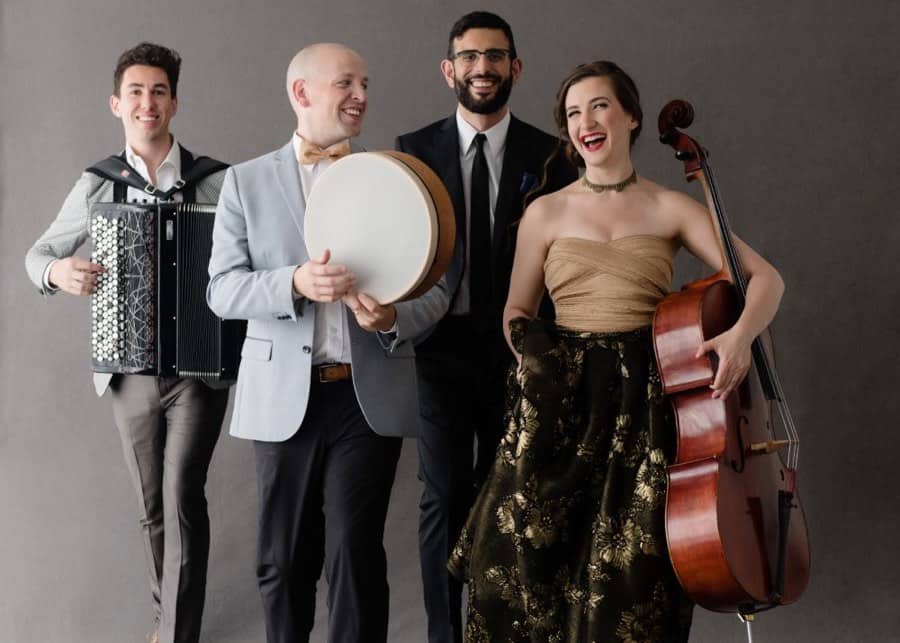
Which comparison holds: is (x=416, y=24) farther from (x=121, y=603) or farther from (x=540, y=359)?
(x=121, y=603)

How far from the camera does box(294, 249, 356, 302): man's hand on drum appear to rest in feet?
7.73

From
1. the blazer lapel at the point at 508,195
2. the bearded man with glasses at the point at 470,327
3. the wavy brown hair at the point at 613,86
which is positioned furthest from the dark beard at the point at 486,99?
the wavy brown hair at the point at 613,86

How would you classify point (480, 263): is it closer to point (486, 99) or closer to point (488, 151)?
point (488, 151)

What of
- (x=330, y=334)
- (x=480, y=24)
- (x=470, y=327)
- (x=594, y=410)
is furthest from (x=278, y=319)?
(x=480, y=24)

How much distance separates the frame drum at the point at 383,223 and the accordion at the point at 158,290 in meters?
0.72

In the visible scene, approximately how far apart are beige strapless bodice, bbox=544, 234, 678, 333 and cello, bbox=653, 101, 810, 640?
0.11 metres

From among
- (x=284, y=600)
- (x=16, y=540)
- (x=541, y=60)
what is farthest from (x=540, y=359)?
(x=16, y=540)

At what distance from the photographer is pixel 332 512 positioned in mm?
2582

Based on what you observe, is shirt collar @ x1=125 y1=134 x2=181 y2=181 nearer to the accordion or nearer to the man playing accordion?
the man playing accordion

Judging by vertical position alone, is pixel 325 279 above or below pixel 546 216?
below

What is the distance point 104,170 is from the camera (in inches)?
125

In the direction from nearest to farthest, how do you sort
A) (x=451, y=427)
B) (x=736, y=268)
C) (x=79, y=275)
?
(x=736, y=268)
(x=451, y=427)
(x=79, y=275)

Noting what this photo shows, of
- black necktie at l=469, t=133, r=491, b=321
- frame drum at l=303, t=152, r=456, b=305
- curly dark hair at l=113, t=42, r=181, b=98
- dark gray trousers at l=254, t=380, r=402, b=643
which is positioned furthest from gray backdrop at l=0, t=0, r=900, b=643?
frame drum at l=303, t=152, r=456, b=305

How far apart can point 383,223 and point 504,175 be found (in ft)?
2.31
